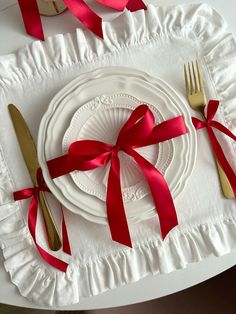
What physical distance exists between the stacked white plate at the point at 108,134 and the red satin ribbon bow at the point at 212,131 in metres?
0.05

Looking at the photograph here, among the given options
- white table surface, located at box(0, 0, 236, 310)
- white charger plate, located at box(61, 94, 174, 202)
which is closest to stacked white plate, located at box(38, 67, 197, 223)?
white charger plate, located at box(61, 94, 174, 202)

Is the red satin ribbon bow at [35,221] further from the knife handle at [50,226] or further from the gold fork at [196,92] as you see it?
the gold fork at [196,92]

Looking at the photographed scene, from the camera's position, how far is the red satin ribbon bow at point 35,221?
2.20 feet

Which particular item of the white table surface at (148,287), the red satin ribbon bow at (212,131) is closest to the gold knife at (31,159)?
the white table surface at (148,287)

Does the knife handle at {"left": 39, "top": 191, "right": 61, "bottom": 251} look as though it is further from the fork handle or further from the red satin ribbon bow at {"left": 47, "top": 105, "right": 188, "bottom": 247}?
the fork handle

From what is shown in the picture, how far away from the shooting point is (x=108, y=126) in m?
0.67

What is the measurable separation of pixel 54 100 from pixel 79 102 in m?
0.04

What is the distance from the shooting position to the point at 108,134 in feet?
2.20

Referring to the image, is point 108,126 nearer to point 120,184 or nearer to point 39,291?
point 120,184

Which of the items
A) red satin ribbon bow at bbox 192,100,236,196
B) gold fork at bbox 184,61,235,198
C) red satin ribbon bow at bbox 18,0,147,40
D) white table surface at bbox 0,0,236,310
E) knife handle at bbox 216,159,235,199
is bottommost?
white table surface at bbox 0,0,236,310

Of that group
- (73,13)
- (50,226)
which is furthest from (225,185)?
(73,13)

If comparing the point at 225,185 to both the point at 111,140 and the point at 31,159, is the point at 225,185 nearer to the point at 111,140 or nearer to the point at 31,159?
the point at 111,140

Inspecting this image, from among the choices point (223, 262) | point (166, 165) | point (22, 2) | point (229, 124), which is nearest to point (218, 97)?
point (229, 124)

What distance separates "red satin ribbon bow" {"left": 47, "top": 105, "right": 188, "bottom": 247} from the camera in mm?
634
